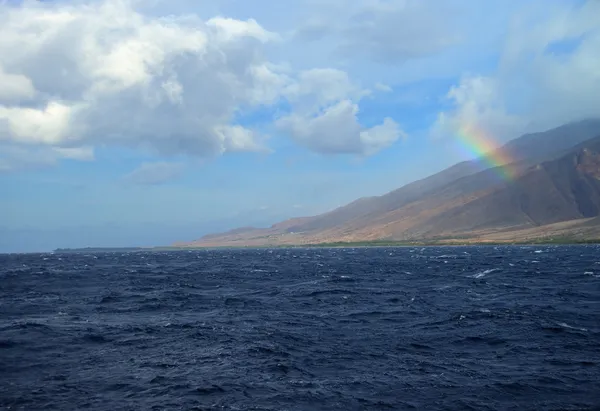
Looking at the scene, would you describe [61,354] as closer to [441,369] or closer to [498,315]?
[441,369]

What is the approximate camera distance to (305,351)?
108ft

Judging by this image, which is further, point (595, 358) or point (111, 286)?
point (111, 286)

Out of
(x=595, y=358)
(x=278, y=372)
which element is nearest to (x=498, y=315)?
(x=595, y=358)

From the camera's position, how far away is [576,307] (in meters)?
47.6

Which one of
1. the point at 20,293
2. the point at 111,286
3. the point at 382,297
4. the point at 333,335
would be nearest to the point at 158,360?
the point at 333,335

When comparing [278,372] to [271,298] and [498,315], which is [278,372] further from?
[271,298]

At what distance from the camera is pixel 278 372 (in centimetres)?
2820

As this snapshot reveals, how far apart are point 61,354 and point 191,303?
2333cm

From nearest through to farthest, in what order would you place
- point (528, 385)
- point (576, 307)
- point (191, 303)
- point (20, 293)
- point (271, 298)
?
1. point (528, 385)
2. point (576, 307)
3. point (191, 303)
4. point (271, 298)
5. point (20, 293)

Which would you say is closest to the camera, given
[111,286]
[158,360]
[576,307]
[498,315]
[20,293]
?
[158,360]

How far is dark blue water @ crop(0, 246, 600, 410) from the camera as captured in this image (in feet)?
78.3

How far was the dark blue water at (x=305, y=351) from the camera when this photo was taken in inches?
940

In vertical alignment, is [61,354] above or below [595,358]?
above

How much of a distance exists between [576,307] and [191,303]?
36.1 metres
